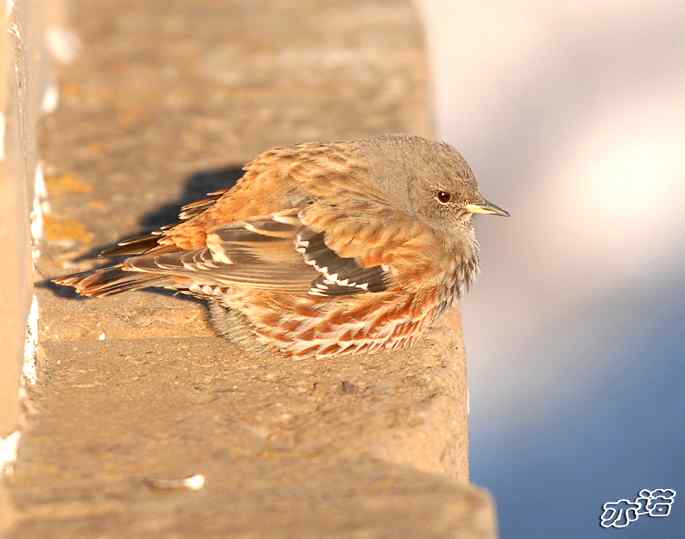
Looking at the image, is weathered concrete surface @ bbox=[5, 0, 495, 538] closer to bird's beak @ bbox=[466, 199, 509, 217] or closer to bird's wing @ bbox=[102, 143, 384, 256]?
bird's wing @ bbox=[102, 143, 384, 256]

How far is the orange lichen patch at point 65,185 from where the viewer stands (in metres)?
6.97

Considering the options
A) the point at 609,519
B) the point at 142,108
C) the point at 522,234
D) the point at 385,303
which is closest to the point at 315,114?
the point at 142,108

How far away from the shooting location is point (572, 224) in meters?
9.19

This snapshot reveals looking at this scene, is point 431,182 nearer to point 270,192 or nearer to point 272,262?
point 270,192

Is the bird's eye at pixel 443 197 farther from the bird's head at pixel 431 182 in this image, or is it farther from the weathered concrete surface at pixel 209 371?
the weathered concrete surface at pixel 209 371

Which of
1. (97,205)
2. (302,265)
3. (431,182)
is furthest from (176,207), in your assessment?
(302,265)

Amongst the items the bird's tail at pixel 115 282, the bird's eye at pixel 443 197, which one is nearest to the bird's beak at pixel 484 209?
the bird's eye at pixel 443 197

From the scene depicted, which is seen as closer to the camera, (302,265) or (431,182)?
(302,265)

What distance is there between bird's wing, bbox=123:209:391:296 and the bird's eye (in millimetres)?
648

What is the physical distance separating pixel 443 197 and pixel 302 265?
884 mm

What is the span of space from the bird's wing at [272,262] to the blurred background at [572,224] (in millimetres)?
1497

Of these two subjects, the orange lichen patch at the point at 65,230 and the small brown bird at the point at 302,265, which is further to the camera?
the orange lichen patch at the point at 65,230

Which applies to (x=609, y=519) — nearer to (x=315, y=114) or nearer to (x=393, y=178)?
(x=393, y=178)

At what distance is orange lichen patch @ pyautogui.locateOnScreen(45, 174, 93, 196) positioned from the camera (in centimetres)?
697
